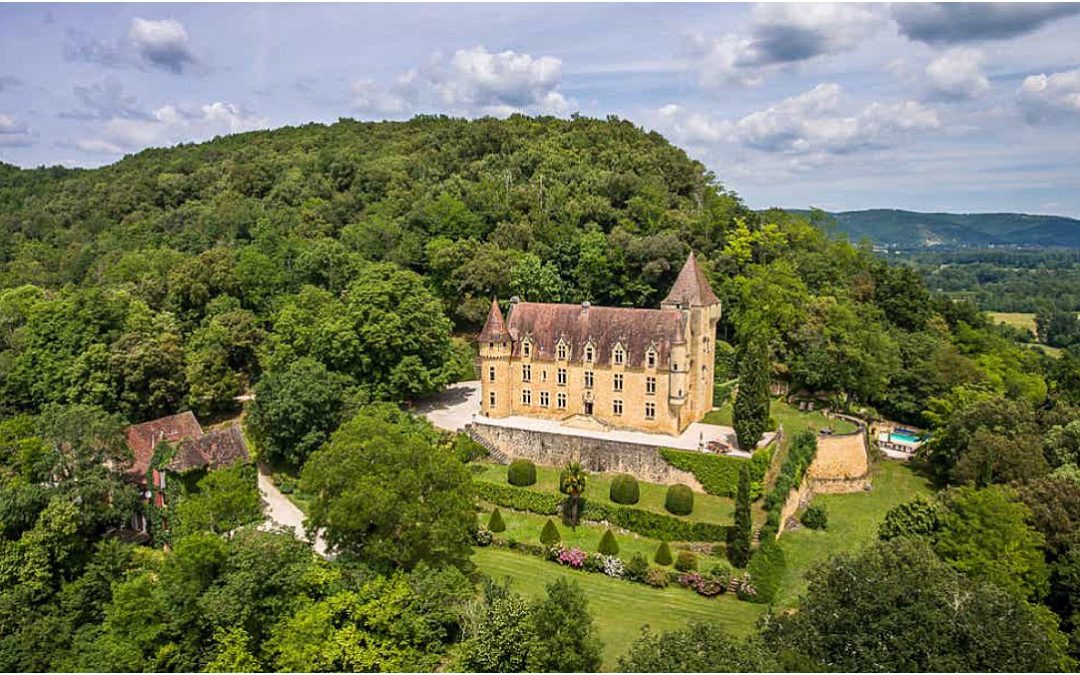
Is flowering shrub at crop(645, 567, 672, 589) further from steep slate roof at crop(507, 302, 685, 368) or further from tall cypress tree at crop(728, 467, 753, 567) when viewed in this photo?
steep slate roof at crop(507, 302, 685, 368)

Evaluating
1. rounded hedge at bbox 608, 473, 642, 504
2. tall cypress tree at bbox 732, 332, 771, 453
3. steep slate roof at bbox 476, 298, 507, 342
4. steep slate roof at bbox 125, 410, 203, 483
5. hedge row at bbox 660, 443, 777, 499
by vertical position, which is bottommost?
rounded hedge at bbox 608, 473, 642, 504

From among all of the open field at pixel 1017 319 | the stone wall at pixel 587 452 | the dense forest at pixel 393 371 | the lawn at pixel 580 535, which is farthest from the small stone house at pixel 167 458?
the open field at pixel 1017 319

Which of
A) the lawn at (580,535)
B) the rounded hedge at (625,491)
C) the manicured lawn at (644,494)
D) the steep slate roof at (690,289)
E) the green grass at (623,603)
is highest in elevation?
the steep slate roof at (690,289)

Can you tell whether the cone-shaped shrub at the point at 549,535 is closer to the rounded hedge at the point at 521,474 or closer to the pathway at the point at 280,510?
the rounded hedge at the point at 521,474

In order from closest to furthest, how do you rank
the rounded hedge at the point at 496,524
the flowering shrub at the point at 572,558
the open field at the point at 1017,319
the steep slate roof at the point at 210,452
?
the flowering shrub at the point at 572,558 → the steep slate roof at the point at 210,452 → the rounded hedge at the point at 496,524 → the open field at the point at 1017,319

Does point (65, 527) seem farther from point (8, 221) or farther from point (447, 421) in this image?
point (8, 221)

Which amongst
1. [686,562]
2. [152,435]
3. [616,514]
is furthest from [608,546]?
[152,435]

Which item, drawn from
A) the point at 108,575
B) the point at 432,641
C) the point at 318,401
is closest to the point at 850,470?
the point at 432,641

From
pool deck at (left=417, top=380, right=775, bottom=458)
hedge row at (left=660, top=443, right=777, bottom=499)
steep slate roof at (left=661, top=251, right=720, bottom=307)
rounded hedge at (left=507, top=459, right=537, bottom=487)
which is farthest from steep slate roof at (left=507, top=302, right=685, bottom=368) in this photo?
rounded hedge at (left=507, top=459, right=537, bottom=487)
